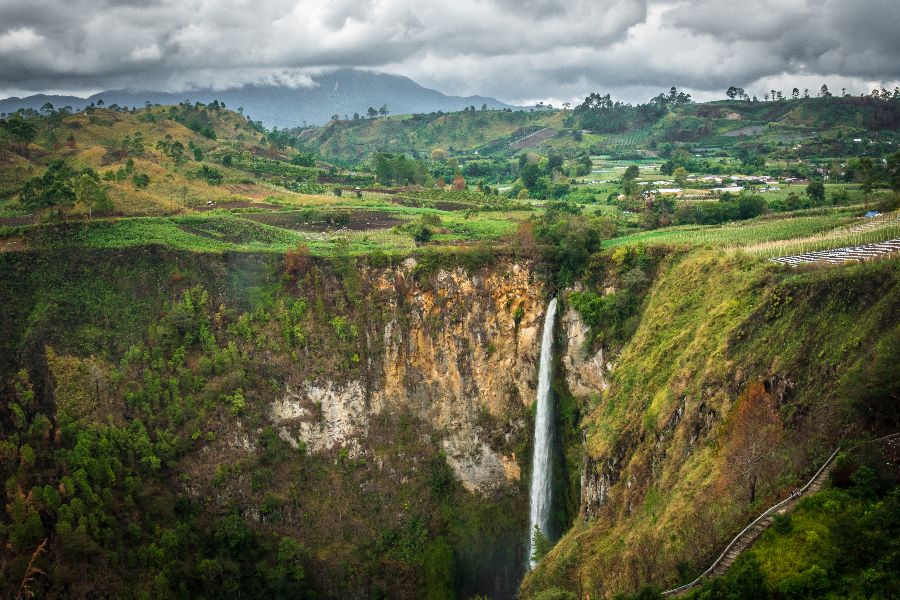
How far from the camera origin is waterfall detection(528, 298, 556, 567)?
33406mm

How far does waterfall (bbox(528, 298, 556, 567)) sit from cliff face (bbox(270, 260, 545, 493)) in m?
1.13

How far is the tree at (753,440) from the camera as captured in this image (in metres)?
17.4

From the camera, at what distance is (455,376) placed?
122ft

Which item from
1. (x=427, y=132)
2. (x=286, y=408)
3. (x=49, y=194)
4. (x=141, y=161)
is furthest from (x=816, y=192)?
(x=427, y=132)

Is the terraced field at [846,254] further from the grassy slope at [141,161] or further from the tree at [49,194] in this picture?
the grassy slope at [141,161]

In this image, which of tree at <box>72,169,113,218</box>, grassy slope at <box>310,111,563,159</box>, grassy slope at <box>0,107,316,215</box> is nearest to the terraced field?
tree at <box>72,169,113,218</box>

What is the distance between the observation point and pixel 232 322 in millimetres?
37250

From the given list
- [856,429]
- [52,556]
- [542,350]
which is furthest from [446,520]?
[856,429]

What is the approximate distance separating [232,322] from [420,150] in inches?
3487

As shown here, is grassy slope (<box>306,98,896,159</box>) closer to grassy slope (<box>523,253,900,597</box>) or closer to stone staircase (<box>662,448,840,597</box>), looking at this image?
grassy slope (<box>523,253,900,597</box>)

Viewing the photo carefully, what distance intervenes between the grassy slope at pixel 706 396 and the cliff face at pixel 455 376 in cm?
851

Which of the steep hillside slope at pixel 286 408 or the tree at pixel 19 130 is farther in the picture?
the tree at pixel 19 130

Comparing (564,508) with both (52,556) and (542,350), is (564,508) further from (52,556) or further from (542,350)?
(52,556)

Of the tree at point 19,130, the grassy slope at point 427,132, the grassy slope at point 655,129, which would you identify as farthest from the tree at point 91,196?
the grassy slope at point 427,132
